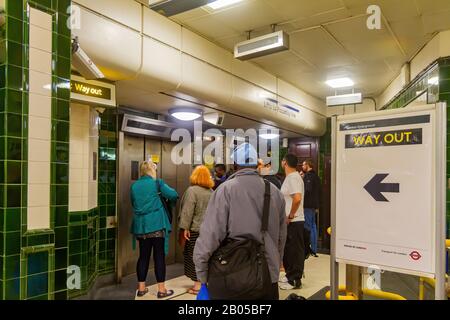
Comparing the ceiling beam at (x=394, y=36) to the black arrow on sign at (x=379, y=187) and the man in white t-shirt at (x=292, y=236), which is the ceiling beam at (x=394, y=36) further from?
the black arrow on sign at (x=379, y=187)

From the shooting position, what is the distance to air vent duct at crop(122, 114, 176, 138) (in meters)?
4.72

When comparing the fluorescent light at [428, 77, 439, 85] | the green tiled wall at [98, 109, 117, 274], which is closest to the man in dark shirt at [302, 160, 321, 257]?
the fluorescent light at [428, 77, 439, 85]

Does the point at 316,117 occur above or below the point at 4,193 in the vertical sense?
above

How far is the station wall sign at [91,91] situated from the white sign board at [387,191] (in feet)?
7.27

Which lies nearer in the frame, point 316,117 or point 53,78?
point 53,78

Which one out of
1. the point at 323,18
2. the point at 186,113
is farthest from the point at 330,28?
the point at 186,113

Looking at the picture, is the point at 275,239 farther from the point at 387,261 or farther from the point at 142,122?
the point at 142,122

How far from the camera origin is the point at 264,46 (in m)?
3.59

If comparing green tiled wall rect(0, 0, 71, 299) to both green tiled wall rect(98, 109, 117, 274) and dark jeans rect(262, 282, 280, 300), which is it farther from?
green tiled wall rect(98, 109, 117, 274)

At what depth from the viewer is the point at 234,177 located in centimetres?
224

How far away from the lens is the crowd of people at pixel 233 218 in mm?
2086

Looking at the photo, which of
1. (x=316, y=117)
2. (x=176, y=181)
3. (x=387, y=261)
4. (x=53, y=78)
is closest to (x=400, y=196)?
(x=387, y=261)
